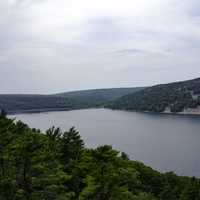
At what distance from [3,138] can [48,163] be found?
366cm

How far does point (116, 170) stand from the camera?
1600cm

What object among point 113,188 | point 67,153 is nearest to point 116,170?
point 113,188

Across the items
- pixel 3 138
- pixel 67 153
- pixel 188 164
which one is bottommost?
pixel 188 164

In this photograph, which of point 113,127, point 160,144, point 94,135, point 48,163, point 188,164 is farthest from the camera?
point 113,127

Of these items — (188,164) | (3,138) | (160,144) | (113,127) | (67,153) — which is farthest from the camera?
(113,127)

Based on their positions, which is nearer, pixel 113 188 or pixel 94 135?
pixel 113 188

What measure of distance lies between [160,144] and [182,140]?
1075 centimetres

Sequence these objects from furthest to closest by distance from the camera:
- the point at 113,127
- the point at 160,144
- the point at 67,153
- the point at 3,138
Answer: the point at 113,127, the point at 160,144, the point at 67,153, the point at 3,138

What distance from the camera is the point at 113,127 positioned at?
174625mm

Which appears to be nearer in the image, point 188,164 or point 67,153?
point 67,153

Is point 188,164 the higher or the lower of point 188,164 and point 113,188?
the lower

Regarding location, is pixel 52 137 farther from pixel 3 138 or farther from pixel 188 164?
pixel 188 164

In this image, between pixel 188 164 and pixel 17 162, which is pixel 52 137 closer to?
pixel 17 162

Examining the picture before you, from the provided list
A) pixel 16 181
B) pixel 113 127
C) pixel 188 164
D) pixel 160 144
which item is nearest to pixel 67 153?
pixel 16 181
